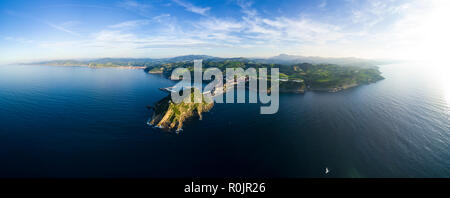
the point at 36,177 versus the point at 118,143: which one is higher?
the point at 118,143

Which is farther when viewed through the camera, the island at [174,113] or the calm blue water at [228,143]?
the island at [174,113]

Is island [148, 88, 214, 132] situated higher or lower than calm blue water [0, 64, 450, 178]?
higher

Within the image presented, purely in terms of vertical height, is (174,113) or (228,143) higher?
(174,113)

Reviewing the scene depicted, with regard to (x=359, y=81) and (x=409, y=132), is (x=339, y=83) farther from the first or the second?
(x=409, y=132)

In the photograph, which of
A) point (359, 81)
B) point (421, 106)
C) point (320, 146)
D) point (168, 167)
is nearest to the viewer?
point (168, 167)

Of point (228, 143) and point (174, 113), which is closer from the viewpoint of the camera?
point (228, 143)

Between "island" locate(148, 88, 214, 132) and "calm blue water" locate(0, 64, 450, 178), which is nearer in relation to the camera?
"calm blue water" locate(0, 64, 450, 178)

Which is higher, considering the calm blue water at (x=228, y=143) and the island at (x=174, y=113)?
the island at (x=174, y=113)
